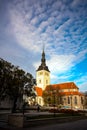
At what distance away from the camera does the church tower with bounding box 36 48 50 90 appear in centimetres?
11494

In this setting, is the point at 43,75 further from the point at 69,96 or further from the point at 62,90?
the point at 69,96

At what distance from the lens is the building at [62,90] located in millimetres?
96938

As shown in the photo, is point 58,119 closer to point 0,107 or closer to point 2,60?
point 2,60

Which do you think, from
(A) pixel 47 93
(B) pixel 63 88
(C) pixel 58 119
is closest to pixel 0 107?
(C) pixel 58 119

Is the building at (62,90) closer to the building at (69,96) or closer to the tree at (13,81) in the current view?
the building at (69,96)

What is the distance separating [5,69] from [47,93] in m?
59.4

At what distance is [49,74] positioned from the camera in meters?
121

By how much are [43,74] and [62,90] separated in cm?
1607

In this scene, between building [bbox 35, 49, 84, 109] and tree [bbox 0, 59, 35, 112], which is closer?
tree [bbox 0, 59, 35, 112]

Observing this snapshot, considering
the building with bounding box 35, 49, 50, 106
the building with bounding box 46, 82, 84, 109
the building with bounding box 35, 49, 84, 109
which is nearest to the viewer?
the building with bounding box 46, 82, 84, 109

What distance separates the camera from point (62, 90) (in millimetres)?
108062

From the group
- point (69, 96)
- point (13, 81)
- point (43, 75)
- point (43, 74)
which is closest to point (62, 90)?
point (69, 96)

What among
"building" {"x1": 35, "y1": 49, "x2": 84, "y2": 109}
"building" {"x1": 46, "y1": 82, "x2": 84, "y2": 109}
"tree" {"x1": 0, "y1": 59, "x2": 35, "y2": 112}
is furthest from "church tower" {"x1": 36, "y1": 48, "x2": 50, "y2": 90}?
"tree" {"x1": 0, "y1": 59, "x2": 35, "y2": 112}

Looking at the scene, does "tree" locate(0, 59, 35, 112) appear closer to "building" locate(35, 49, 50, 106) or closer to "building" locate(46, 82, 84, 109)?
"building" locate(46, 82, 84, 109)
